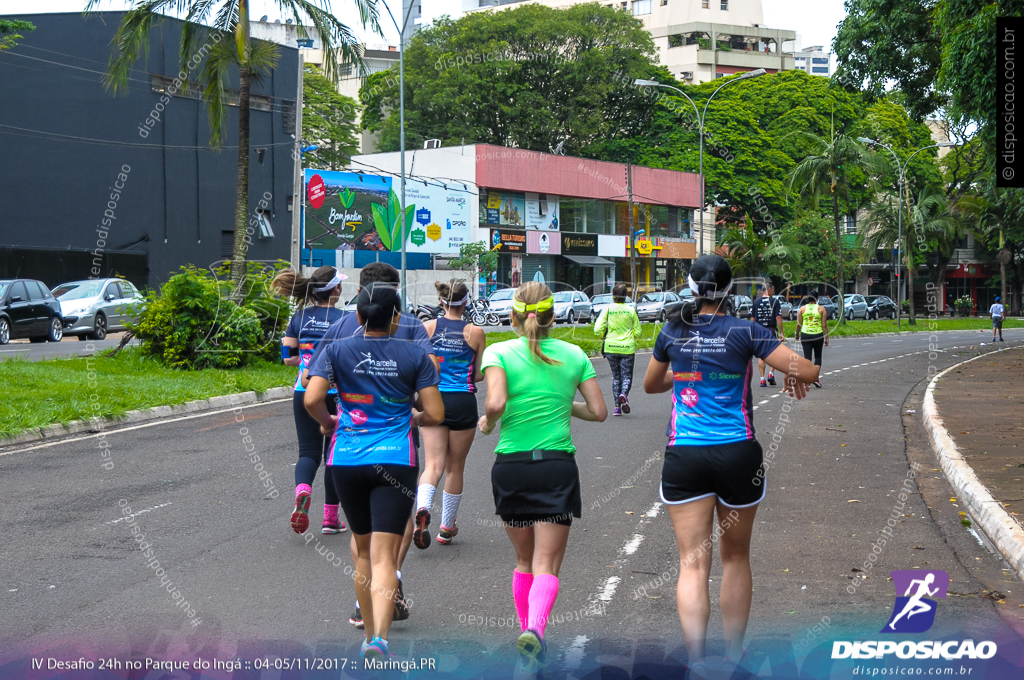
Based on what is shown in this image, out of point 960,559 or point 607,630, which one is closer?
point 607,630

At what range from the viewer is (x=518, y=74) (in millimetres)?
53062

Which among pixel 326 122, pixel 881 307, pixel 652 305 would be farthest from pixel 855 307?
pixel 326 122

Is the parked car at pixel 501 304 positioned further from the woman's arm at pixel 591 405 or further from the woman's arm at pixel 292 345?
the woman's arm at pixel 591 405

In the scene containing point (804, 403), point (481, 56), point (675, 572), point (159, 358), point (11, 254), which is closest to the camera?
point (675, 572)

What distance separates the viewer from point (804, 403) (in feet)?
52.1

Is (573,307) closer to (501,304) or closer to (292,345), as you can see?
(501,304)

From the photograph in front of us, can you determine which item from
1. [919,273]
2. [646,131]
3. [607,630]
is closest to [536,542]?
[607,630]

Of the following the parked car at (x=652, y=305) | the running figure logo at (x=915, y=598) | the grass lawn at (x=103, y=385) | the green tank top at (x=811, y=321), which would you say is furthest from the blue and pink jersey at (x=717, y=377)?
the parked car at (x=652, y=305)

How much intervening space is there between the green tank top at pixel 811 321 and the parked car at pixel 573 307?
2172cm

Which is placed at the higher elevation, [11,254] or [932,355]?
[11,254]

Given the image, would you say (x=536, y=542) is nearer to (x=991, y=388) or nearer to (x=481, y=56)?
(x=991, y=388)

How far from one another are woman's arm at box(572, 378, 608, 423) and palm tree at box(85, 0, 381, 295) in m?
14.9

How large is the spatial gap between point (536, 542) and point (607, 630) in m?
0.86

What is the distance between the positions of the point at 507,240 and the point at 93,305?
24438mm
